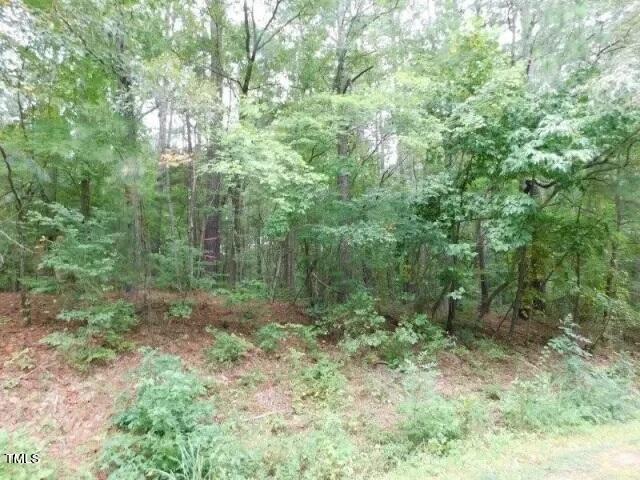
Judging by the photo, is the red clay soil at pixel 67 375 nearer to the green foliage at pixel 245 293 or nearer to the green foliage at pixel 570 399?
the green foliage at pixel 245 293

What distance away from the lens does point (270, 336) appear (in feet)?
24.1

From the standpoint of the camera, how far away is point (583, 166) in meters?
7.58

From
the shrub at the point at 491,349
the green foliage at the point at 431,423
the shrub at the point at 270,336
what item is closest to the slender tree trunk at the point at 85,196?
the shrub at the point at 270,336

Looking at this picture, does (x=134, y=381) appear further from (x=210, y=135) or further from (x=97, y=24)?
(x=97, y=24)

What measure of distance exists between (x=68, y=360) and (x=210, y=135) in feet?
13.1

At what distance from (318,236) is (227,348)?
2808 mm

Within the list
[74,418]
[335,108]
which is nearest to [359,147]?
[335,108]

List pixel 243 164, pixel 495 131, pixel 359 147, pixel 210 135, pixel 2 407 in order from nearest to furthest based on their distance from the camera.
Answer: pixel 2 407
pixel 243 164
pixel 210 135
pixel 495 131
pixel 359 147

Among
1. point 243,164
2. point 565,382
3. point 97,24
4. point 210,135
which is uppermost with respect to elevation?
point 97,24

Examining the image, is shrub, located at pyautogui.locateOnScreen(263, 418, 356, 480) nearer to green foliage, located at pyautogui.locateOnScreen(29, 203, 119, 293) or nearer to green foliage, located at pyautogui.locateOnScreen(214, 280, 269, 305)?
green foliage, located at pyautogui.locateOnScreen(29, 203, 119, 293)

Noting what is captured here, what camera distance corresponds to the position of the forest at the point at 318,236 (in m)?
4.77

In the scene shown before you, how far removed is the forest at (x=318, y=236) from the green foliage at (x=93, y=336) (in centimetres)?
4

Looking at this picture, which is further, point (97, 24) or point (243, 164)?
point (243, 164)

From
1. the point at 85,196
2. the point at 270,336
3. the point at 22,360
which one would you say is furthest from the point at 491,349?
the point at 85,196
